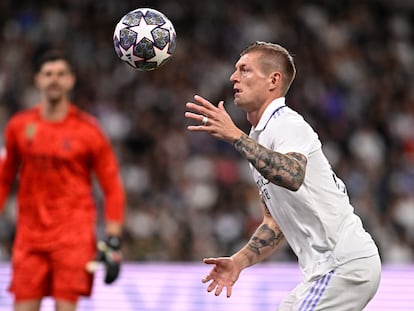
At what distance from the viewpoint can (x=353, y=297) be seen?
17.0 feet

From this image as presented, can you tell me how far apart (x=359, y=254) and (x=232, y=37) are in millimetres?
10741

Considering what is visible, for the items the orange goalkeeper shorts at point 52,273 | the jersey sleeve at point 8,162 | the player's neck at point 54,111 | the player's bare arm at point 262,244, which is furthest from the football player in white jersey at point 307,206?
the jersey sleeve at point 8,162

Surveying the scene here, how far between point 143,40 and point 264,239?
1282 millimetres

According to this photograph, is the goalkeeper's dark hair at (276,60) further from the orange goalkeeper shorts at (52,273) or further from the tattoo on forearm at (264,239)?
the orange goalkeeper shorts at (52,273)

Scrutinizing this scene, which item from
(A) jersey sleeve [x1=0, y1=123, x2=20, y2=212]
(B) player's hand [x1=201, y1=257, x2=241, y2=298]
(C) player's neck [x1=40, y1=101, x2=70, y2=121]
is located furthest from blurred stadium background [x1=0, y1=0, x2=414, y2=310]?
(B) player's hand [x1=201, y1=257, x2=241, y2=298]

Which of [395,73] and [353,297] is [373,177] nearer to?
[395,73]

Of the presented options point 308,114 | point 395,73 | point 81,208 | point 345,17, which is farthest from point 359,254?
point 345,17

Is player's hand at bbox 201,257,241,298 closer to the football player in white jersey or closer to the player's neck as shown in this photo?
the football player in white jersey

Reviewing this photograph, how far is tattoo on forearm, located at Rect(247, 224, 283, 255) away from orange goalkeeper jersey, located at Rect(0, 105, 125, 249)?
199 centimetres

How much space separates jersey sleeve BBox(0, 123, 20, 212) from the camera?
7441 mm

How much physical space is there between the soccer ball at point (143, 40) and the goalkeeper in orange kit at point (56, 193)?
1.63 metres

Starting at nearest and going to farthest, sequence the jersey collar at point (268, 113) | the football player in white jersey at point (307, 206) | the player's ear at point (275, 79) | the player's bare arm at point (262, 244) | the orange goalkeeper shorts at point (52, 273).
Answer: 1. the football player in white jersey at point (307, 206)
2. the jersey collar at point (268, 113)
3. the player's ear at point (275, 79)
4. the player's bare arm at point (262, 244)
5. the orange goalkeeper shorts at point (52, 273)

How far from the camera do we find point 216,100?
14.4m

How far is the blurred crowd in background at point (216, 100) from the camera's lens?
488 inches
